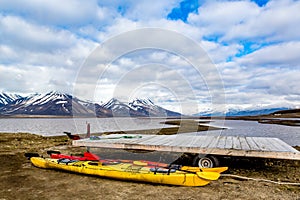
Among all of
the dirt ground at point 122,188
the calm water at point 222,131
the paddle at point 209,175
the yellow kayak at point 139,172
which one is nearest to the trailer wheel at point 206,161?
the dirt ground at point 122,188

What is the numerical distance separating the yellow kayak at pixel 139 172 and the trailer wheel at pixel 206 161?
1.09 m

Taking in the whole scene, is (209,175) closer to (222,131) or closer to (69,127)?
(222,131)

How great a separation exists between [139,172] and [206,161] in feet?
10.4

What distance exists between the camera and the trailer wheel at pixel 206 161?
9781mm

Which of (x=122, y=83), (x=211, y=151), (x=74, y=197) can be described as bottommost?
(x=74, y=197)

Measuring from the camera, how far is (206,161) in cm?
995

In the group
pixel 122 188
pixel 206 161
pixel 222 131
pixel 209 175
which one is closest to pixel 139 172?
pixel 122 188

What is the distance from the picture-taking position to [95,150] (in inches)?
645

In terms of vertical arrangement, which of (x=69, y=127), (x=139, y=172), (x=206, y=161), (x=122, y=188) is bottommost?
(x=69, y=127)

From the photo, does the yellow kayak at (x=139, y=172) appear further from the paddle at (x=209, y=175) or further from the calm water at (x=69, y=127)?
the calm water at (x=69, y=127)

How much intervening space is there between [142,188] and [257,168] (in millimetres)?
6118

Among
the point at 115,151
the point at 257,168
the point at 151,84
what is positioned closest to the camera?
the point at 257,168

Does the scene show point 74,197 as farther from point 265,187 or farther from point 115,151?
point 115,151

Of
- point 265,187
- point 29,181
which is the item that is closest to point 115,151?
point 29,181
